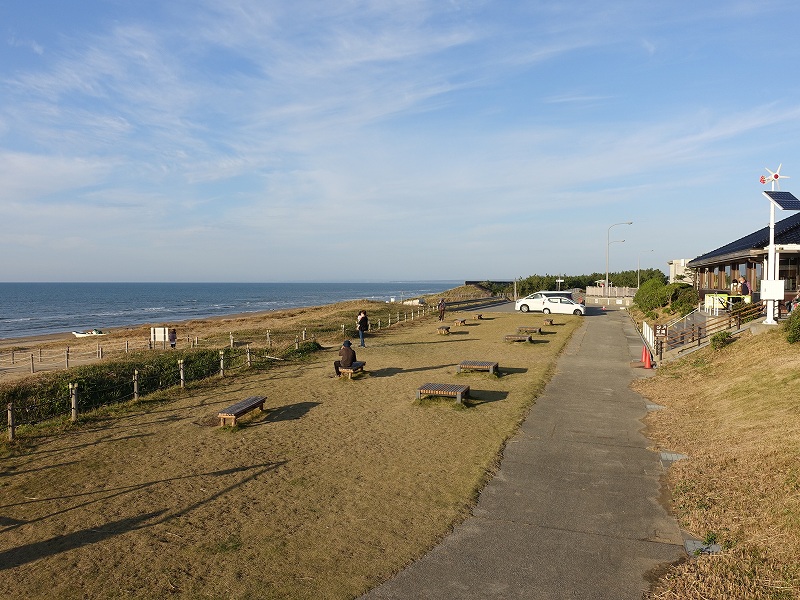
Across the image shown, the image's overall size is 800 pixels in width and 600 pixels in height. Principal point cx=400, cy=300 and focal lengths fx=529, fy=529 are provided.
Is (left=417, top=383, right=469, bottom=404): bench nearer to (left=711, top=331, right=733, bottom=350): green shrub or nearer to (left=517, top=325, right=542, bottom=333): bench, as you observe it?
(left=711, top=331, right=733, bottom=350): green shrub

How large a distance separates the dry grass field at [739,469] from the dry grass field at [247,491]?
9.58ft

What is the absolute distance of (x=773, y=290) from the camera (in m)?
16.8

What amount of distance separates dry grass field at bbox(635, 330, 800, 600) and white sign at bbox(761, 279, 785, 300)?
2.16m

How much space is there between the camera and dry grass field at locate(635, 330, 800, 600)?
549 cm

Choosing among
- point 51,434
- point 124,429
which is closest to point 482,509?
point 124,429

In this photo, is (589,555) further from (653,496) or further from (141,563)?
(141,563)

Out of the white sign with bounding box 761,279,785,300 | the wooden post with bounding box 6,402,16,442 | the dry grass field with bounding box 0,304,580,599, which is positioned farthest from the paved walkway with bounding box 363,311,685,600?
the wooden post with bounding box 6,402,16,442

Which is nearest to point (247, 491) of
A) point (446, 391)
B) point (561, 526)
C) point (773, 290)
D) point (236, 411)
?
point (236, 411)

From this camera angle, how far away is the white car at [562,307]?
3816 cm

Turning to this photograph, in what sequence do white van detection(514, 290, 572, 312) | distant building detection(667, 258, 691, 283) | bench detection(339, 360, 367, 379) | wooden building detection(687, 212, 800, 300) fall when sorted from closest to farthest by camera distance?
bench detection(339, 360, 367, 379)
wooden building detection(687, 212, 800, 300)
white van detection(514, 290, 572, 312)
distant building detection(667, 258, 691, 283)

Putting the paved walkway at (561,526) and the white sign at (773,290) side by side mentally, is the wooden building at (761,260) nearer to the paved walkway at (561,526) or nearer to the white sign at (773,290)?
the white sign at (773,290)

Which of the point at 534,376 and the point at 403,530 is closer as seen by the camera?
the point at 403,530

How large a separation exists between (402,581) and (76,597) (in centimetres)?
332

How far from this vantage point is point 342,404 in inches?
529
